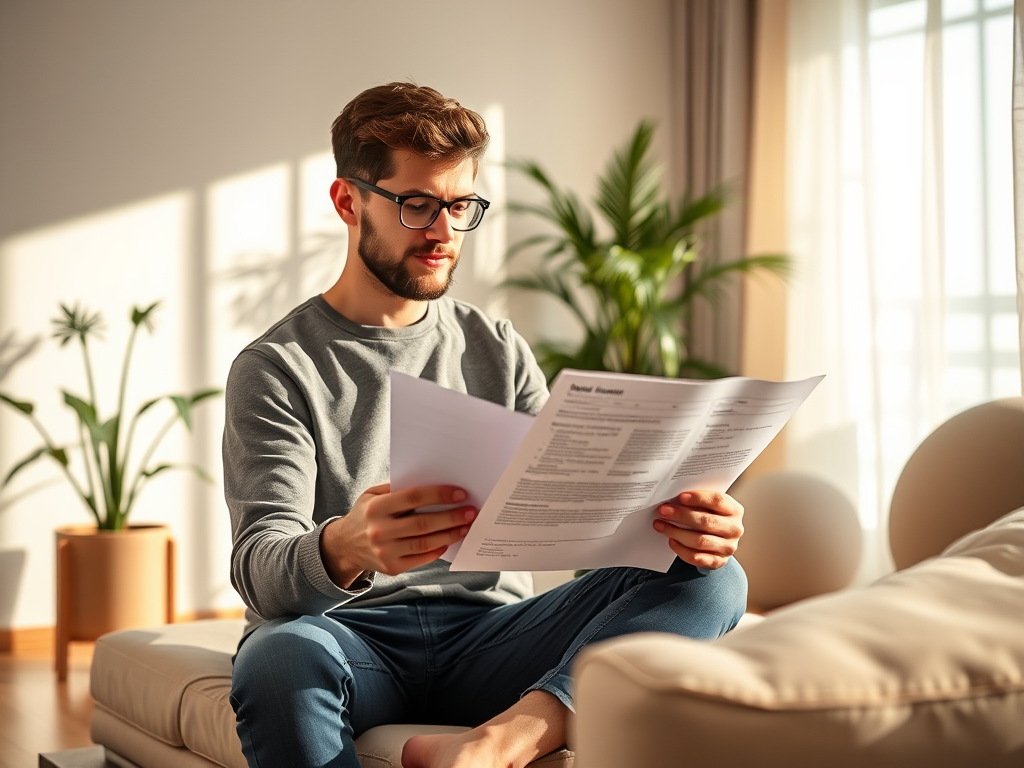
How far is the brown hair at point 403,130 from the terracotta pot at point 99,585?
189cm

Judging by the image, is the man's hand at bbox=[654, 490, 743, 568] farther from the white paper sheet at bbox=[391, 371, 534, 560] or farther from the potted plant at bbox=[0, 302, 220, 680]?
the potted plant at bbox=[0, 302, 220, 680]

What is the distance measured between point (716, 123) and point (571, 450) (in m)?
3.78

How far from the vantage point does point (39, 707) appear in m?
2.83

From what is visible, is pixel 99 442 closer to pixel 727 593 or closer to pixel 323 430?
pixel 323 430

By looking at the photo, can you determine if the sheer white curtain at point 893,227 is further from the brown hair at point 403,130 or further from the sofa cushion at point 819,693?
the sofa cushion at point 819,693

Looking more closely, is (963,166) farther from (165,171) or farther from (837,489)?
(165,171)

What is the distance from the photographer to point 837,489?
11.1 ft

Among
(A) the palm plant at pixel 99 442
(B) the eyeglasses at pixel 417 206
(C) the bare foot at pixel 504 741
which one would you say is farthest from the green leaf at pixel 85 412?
(C) the bare foot at pixel 504 741

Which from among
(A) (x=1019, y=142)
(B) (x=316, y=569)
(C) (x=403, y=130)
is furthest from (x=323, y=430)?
(A) (x=1019, y=142)

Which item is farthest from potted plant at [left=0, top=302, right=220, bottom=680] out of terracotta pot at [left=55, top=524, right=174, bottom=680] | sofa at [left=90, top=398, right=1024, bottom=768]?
sofa at [left=90, top=398, right=1024, bottom=768]

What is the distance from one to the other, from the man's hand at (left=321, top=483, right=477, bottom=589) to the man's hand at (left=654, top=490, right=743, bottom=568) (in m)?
0.28

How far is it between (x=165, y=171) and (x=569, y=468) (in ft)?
9.96

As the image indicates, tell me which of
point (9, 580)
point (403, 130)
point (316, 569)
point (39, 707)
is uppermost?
point (403, 130)

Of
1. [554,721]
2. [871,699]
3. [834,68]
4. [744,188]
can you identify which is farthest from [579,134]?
[871,699]
